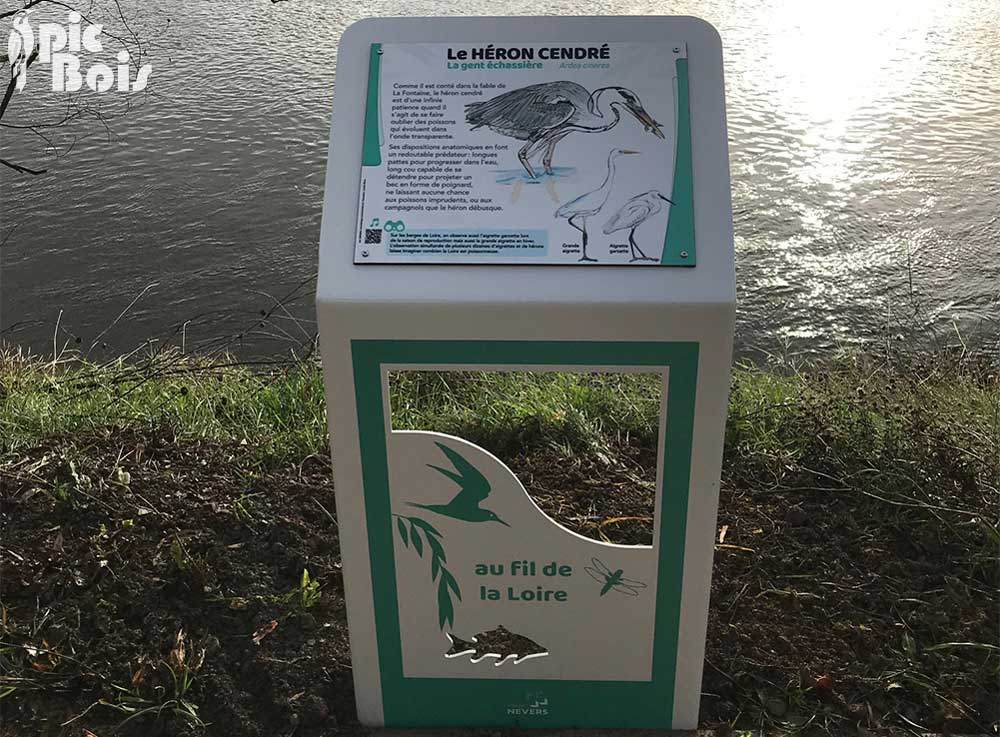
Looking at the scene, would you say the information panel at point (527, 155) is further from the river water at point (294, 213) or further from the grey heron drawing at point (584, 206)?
Answer: the river water at point (294, 213)

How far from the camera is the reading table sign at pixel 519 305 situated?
6.66 feet

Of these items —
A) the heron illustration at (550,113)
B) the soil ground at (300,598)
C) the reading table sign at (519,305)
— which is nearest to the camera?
the reading table sign at (519,305)

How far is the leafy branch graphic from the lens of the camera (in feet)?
7.41

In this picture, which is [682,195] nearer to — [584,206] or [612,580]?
[584,206]

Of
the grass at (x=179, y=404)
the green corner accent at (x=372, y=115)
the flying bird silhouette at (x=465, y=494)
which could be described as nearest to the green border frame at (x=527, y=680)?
the flying bird silhouette at (x=465, y=494)

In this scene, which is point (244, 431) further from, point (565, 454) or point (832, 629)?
point (832, 629)

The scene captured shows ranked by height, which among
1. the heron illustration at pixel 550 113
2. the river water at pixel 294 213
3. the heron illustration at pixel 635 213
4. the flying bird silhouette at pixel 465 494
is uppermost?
the heron illustration at pixel 550 113

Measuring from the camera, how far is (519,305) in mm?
2008

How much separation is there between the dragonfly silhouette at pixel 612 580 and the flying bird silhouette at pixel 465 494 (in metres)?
0.23

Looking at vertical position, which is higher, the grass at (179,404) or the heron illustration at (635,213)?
the heron illustration at (635,213)

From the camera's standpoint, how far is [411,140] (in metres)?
2.16

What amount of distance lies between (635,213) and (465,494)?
2.27 ft

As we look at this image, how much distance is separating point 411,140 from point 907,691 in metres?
1.89

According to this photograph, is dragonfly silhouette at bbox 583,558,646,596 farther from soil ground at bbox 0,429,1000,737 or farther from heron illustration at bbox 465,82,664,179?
heron illustration at bbox 465,82,664,179
